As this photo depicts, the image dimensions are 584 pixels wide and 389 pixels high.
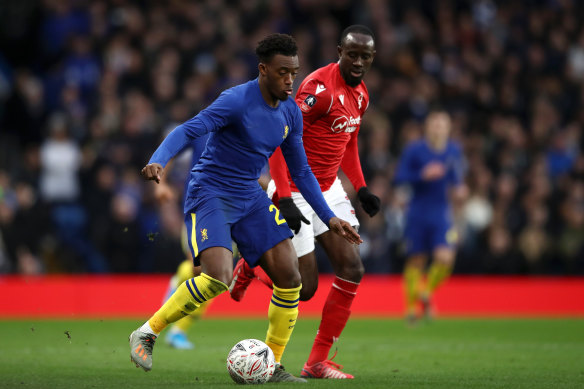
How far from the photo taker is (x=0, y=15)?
55.5 ft

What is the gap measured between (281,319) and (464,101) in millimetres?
12112

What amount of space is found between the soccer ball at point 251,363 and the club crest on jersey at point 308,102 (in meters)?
1.91

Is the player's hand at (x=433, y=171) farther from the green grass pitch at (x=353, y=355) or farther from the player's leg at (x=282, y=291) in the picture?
the player's leg at (x=282, y=291)

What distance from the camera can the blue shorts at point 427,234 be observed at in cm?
1267

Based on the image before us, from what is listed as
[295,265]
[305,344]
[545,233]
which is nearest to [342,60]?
[295,265]

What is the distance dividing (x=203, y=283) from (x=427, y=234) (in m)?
7.10

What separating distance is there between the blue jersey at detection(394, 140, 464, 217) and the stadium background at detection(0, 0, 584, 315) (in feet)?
7.01

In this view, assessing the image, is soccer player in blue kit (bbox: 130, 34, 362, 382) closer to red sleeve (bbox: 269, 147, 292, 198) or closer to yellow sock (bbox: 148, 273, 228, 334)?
yellow sock (bbox: 148, 273, 228, 334)

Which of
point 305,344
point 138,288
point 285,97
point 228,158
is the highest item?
point 285,97

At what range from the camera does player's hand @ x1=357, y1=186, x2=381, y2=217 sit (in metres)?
7.47

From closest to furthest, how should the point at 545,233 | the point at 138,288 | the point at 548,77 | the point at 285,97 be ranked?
the point at 285,97, the point at 138,288, the point at 545,233, the point at 548,77

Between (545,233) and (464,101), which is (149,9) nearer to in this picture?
(464,101)

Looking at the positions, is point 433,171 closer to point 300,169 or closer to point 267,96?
point 300,169

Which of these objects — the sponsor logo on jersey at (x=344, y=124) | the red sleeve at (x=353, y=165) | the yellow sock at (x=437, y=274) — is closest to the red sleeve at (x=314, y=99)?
the sponsor logo on jersey at (x=344, y=124)
